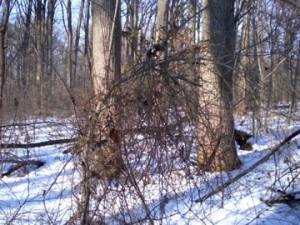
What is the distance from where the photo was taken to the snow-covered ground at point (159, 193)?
287 cm

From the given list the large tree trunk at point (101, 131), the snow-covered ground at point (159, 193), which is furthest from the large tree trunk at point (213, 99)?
Answer: the large tree trunk at point (101, 131)

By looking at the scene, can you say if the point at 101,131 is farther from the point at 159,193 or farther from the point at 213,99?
the point at 213,99

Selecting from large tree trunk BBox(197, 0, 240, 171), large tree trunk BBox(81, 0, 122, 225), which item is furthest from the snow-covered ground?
large tree trunk BBox(197, 0, 240, 171)

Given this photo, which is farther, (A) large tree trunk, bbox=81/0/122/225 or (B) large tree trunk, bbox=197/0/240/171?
(B) large tree trunk, bbox=197/0/240/171

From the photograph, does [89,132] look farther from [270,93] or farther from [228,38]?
[228,38]

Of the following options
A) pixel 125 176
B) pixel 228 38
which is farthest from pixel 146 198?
pixel 228 38

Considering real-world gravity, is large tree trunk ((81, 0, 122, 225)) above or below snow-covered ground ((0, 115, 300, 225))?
above

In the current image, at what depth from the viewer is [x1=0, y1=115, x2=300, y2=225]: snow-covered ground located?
2865mm

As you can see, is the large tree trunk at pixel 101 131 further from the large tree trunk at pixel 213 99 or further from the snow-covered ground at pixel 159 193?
the large tree trunk at pixel 213 99

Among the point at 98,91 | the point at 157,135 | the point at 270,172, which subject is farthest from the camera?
the point at 270,172

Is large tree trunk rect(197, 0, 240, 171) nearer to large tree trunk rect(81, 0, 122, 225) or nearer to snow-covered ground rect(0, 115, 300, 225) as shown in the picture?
snow-covered ground rect(0, 115, 300, 225)

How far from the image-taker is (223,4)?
21.1 feet

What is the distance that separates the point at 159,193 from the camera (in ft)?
9.68

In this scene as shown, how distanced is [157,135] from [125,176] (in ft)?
1.26
